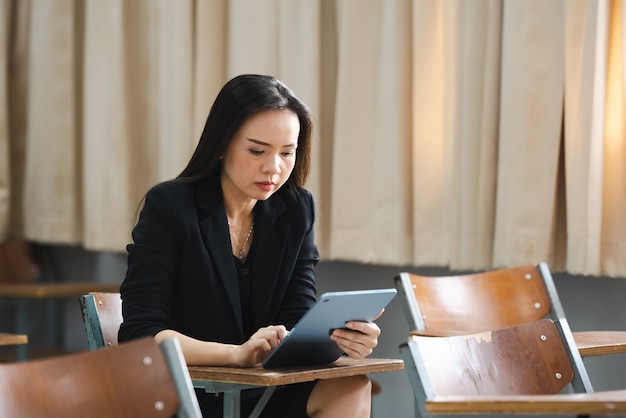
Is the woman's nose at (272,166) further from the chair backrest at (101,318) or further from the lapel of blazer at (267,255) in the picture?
the chair backrest at (101,318)

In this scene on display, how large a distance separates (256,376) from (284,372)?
0.07 metres

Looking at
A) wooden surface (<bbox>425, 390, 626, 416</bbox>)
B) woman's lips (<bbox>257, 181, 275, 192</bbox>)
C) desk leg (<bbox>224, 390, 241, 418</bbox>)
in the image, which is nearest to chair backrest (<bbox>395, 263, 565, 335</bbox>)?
woman's lips (<bbox>257, 181, 275, 192</bbox>)

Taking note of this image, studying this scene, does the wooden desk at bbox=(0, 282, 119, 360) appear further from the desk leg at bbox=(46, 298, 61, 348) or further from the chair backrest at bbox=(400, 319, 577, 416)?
the chair backrest at bbox=(400, 319, 577, 416)

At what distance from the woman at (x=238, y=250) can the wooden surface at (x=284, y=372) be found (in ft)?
0.23

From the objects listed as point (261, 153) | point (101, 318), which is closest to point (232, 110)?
point (261, 153)

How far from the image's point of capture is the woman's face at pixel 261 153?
238cm

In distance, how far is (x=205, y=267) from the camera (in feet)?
7.77

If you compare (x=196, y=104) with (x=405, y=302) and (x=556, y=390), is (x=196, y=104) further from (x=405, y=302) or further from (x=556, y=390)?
(x=556, y=390)

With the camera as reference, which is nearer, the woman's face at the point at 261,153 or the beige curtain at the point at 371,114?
the woman's face at the point at 261,153

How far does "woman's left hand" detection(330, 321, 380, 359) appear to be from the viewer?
2.18 meters

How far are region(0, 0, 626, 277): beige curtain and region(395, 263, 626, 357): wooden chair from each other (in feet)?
0.98

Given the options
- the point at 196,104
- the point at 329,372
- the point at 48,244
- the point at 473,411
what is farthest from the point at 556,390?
the point at 48,244

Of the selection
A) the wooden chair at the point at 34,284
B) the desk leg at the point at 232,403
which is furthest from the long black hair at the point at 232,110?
the wooden chair at the point at 34,284

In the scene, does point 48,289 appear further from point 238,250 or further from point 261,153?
point 261,153
